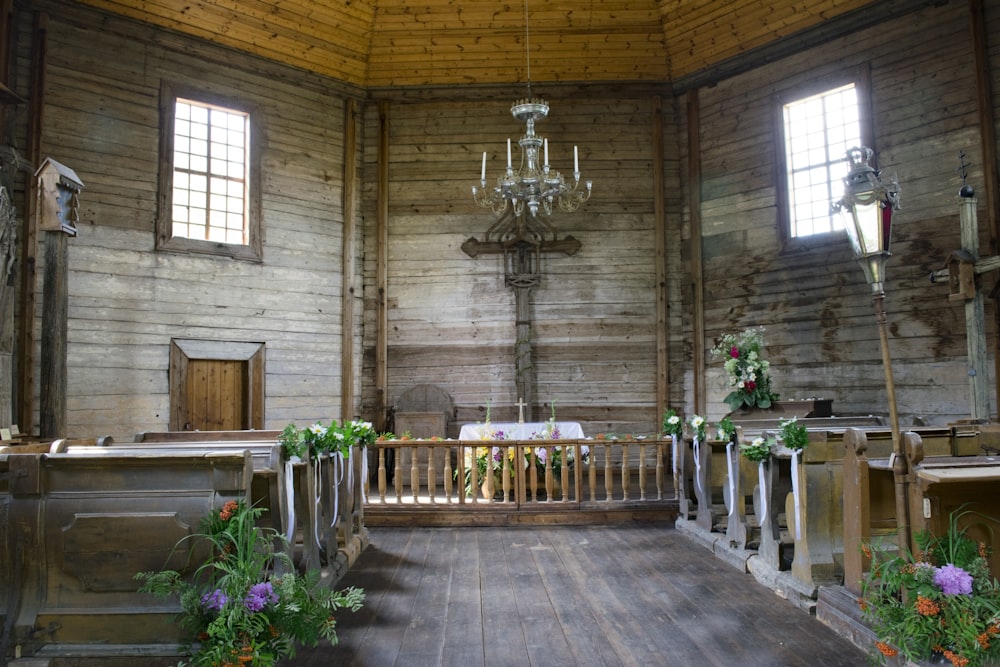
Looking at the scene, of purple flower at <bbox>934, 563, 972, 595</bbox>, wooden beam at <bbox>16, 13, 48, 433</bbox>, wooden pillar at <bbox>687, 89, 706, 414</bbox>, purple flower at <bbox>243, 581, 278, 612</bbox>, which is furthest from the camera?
wooden pillar at <bbox>687, 89, 706, 414</bbox>

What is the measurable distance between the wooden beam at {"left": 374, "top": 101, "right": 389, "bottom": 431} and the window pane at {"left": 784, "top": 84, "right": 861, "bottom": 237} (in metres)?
5.40

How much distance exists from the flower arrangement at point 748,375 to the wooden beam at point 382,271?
451 cm

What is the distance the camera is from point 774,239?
9.27 metres

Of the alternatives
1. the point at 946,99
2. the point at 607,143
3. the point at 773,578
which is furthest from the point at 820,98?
the point at 773,578

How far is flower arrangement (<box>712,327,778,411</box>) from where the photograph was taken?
8297 mm

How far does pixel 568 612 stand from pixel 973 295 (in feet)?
17.2

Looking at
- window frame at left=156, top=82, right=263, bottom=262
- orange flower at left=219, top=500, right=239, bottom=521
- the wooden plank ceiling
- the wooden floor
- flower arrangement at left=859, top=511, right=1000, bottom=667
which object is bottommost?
the wooden floor

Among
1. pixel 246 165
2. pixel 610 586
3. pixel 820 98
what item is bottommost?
pixel 610 586

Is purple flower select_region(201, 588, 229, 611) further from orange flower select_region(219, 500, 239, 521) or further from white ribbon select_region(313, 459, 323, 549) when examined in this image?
white ribbon select_region(313, 459, 323, 549)

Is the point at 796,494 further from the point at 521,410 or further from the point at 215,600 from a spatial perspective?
the point at 521,410

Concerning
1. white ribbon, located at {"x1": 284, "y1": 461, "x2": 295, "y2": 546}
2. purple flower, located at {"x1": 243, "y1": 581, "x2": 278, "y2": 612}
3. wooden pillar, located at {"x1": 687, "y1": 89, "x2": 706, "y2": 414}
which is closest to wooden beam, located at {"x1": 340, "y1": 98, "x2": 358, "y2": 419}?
wooden pillar, located at {"x1": 687, "y1": 89, "x2": 706, "y2": 414}

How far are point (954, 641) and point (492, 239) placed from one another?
7.95m

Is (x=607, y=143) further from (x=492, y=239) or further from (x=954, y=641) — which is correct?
(x=954, y=641)

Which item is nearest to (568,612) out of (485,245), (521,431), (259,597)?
(259,597)
